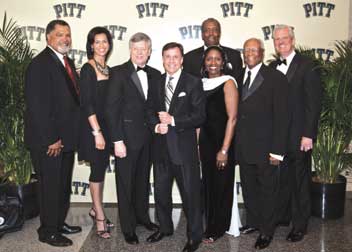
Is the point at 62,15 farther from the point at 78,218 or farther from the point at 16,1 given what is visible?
the point at 78,218

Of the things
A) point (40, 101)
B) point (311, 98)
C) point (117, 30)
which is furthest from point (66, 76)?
point (311, 98)

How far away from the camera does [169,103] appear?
3.49 metres

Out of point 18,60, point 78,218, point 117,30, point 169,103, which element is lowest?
point 78,218

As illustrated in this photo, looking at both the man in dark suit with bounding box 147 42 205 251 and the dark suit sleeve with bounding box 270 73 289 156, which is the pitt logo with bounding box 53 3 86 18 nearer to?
the man in dark suit with bounding box 147 42 205 251

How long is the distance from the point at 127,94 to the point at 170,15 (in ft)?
5.82

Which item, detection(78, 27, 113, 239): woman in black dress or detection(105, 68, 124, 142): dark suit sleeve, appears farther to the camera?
detection(78, 27, 113, 239): woman in black dress

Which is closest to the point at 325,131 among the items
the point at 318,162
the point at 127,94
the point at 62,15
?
the point at 318,162

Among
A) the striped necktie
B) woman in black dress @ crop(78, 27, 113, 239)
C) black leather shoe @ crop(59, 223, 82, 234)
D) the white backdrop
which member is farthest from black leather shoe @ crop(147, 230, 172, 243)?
the white backdrop

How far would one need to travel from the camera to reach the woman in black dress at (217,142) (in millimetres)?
3529

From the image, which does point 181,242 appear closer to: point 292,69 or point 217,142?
point 217,142

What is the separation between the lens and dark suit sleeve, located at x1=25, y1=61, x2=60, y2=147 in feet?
11.4

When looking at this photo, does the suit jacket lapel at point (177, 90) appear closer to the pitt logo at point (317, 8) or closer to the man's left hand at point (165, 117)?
the man's left hand at point (165, 117)

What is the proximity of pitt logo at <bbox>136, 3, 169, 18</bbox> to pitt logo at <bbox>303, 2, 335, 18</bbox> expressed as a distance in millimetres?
1616

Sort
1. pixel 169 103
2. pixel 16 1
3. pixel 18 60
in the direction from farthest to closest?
pixel 16 1, pixel 18 60, pixel 169 103
